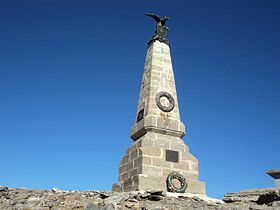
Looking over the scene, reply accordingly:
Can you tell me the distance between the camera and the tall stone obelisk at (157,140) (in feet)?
40.4

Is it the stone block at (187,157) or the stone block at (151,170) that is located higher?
the stone block at (187,157)

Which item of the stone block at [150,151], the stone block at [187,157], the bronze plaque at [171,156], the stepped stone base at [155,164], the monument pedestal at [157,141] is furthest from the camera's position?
the stone block at [187,157]

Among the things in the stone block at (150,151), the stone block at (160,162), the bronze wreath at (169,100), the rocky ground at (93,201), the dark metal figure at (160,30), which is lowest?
the rocky ground at (93,201)

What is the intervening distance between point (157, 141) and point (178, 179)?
1676 millimetres

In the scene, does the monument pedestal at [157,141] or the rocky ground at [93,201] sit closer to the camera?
the rocky ground at [93,201]

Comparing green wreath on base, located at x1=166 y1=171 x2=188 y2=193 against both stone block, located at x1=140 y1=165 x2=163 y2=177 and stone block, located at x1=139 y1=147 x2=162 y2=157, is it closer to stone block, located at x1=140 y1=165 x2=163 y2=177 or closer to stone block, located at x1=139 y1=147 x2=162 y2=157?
stone block, located at x1=140 y1=165 x2=163 y2=177

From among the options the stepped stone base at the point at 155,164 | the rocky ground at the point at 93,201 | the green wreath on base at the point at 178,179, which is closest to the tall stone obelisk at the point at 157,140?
the stepped stone base at the point at 155,164

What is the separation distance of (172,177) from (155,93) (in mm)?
3767

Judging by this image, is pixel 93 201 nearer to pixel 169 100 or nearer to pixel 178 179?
pixel 178 179

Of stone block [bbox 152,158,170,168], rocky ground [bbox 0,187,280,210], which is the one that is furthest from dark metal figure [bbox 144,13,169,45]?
rocky ground [bbox 0,187,280,210]

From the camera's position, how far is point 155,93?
14281mm

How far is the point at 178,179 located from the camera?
12.5m

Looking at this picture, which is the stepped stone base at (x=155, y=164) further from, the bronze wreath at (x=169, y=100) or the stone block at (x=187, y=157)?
the bronze wreath at (x=169, y=100)

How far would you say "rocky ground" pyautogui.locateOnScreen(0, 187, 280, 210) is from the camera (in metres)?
8.35
